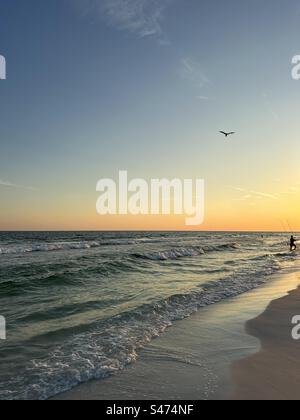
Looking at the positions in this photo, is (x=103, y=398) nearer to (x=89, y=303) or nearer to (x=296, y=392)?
(x=296, y=392)

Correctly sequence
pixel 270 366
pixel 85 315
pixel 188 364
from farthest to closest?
pixel 85 315
pixel 188 364
pixel 270 366

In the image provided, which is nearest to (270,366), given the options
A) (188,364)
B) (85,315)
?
(188,364)

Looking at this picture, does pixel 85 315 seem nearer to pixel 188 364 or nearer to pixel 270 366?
pixel 188 364

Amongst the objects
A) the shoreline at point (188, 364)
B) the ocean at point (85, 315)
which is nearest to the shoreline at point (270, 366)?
the shoreline at point (188, 364)

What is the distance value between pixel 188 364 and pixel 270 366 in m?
Result: 1.28

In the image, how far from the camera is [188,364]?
→ 5.97 meters

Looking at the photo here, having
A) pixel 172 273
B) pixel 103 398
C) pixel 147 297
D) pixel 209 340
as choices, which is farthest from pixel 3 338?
pixel 172 273

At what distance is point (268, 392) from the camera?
15.9 feet

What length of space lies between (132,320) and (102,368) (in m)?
3.02

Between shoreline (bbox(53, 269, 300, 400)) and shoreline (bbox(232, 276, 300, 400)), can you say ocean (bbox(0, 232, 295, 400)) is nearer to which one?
shoreline (bbox(53, 269, 300, 400))

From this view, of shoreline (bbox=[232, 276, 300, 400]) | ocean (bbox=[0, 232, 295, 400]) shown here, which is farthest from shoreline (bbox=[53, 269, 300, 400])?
ocean (bbox=[0, 232, 295, 400])

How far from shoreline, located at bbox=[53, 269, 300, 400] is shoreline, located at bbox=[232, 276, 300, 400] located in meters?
0.15

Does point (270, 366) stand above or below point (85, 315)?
above

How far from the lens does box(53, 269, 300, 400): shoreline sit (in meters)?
4.95
